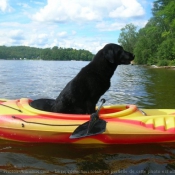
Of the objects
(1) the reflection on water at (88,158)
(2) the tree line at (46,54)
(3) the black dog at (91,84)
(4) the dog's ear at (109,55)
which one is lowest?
(1) the reflection on water at (88,158)

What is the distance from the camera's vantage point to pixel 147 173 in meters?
4.23

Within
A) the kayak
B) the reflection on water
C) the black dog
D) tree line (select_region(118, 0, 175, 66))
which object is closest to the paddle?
the kayak

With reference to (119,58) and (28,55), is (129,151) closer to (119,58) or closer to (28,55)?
(119,58)

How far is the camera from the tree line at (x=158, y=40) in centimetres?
4403

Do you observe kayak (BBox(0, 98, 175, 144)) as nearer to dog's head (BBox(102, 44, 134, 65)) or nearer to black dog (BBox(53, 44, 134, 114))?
black dog (BBox(53, 44, 134, 114))

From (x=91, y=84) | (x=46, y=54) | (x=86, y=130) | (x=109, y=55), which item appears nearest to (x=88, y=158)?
(x=86, y=130)

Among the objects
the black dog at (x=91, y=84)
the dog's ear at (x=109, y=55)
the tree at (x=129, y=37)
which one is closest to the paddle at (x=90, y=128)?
the black dog at (x=91, y=84)

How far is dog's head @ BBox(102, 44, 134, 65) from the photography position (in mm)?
5508

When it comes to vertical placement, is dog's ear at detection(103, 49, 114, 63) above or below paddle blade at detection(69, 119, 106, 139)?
above

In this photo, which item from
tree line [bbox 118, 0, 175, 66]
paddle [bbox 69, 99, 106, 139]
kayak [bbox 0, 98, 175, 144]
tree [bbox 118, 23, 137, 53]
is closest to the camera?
paddle [bbox 69, 99, 106, 139]

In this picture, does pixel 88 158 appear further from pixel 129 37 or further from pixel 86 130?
pixel 129 37

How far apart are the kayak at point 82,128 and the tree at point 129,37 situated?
237ft

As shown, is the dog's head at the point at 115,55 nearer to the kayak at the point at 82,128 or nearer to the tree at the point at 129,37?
the kayak at the point at 82,128

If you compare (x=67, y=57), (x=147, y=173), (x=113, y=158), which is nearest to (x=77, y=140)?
(x=113, y=158)
